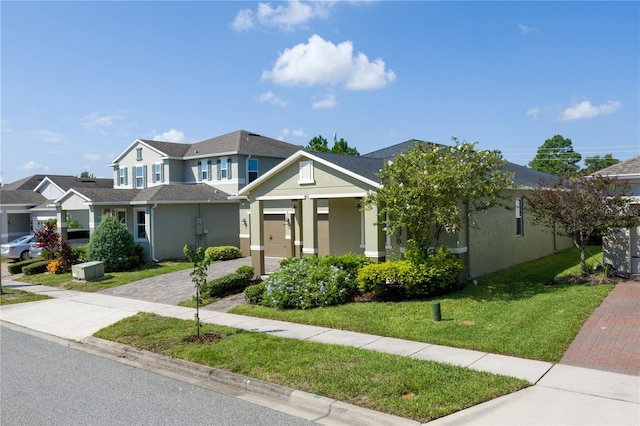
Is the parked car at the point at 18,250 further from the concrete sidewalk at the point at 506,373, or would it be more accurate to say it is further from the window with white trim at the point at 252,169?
the concrete sidewalk at the point at 506,373

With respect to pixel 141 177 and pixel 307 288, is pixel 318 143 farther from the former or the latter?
pixel 307 288

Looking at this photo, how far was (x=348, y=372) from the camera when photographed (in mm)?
7406

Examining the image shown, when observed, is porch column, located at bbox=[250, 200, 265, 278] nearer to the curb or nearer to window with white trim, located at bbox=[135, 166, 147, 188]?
the curb

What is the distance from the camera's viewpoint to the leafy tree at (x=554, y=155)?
71.3 metres

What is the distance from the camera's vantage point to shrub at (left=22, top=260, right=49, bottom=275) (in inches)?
923

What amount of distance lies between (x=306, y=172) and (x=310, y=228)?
1.83 m

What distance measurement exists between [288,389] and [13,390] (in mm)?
4395

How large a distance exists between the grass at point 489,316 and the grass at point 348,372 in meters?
1.46

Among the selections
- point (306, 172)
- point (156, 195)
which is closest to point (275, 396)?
point (306, 172)

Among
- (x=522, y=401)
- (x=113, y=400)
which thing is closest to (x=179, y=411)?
(x=113, y=400)

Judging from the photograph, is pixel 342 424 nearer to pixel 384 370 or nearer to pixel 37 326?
pixel 384 370

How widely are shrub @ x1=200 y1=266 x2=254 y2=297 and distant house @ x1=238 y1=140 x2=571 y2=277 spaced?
1.22 m

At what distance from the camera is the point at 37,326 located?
→ 12883 mm

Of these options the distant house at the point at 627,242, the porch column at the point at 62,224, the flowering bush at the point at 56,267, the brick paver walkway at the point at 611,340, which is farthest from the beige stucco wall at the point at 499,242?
the porch column at the point at 62,224
